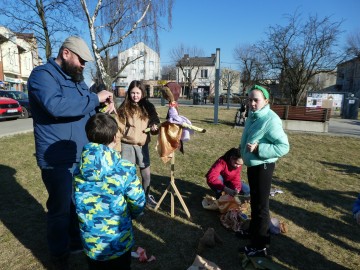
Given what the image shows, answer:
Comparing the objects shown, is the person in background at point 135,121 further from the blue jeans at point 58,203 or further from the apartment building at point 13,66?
the apartment building at point 13,66

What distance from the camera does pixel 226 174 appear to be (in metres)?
4.22

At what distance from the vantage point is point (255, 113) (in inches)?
106

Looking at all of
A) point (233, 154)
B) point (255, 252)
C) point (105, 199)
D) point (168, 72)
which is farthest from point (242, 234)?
point (168, 72)

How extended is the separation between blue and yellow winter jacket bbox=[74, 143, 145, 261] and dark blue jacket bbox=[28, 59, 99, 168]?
53cm

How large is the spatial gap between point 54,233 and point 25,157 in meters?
4.88

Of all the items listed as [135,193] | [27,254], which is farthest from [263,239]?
[27,254]

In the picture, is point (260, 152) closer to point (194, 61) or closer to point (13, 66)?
point (13, 66)

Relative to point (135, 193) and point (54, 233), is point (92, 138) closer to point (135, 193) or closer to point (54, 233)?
point (135, 193)

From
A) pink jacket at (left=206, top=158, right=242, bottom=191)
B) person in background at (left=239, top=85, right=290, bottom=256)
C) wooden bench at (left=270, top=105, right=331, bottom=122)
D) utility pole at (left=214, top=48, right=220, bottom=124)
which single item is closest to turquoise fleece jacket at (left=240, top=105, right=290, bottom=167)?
person in background at (left=239, top=85, right=290, bottom=256)

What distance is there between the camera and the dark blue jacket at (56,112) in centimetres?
216

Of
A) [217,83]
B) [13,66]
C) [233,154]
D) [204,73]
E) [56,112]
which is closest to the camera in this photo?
[56,112]

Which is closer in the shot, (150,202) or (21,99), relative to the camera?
(150,202)

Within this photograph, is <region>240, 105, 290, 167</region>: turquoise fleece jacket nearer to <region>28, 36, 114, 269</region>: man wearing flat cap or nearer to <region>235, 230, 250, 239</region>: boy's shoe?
<region>235, 230, 250, 239</region>: boy's shoe

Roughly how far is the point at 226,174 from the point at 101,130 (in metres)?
2.73
